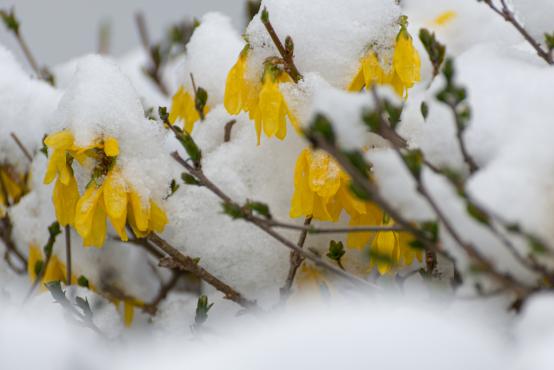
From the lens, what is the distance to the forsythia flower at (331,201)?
145 cm

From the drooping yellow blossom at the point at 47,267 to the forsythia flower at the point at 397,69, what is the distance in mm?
774

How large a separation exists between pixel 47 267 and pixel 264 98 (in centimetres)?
70

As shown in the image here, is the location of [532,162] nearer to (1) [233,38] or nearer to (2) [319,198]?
(2) [319,198]

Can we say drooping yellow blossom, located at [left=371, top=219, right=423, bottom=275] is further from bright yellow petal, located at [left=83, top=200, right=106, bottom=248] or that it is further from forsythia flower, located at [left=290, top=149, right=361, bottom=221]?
bright yellow petal, located at [left=83, top=200, right=106, bottom=248]

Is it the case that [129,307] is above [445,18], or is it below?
below

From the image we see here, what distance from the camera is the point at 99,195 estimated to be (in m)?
1.50

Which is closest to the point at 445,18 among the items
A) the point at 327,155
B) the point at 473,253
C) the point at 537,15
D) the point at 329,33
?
the point at 537,15

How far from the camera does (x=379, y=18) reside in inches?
62.3

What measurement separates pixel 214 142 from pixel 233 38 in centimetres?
30

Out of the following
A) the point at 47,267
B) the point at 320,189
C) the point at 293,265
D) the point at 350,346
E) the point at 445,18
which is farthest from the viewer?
the point at 445,18

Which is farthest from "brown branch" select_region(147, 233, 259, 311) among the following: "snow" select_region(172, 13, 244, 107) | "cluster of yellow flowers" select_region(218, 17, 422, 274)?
"snow" select_region(172, 13, 244, 107)

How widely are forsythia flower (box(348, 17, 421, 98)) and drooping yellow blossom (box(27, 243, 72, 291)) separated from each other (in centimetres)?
77

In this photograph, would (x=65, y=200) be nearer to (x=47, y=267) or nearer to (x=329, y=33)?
(x=47, y=267)

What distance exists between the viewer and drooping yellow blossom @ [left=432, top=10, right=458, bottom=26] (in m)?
2.12
